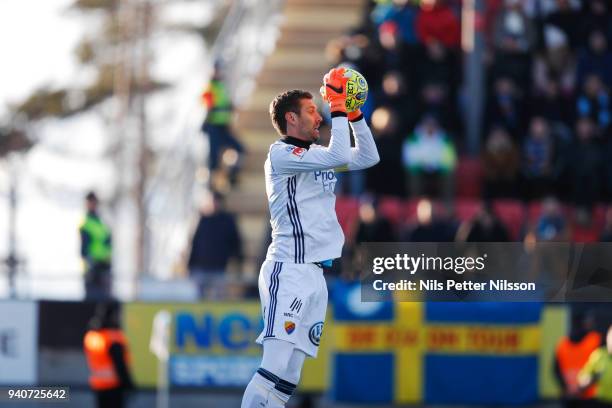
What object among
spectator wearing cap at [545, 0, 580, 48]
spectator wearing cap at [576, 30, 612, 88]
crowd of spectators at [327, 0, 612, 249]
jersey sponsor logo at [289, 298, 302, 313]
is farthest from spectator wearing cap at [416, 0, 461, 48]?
jersey sponsor logo at [289, 298, 302, 313]

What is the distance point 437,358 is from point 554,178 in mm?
3067

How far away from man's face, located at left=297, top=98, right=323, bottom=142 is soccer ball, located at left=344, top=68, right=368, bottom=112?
0.31 meters

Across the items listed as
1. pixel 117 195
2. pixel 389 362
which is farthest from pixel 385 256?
pixel 117 195

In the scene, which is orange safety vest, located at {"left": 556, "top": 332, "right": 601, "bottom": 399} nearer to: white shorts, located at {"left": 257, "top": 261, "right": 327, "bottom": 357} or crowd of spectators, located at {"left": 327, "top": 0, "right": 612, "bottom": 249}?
crowd of spectators, located at {"left": 327, "top": 0, "right": 612, "bottom": 249}

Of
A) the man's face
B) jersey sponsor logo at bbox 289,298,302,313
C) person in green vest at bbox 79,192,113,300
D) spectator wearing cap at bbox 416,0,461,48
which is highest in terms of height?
spectator wearing cap at bbox 416,0,461,48

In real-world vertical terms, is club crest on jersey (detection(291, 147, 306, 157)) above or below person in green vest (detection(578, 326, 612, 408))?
above

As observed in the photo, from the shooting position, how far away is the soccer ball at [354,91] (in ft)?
37.3

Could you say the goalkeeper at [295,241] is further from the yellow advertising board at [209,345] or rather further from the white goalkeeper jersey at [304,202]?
the yellow advertising board at [209,345]

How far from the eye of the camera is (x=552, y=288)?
13.6m

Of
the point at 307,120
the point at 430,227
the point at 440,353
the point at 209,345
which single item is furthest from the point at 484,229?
the point at 307,120

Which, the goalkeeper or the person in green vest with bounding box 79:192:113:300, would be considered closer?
the goalkeeper

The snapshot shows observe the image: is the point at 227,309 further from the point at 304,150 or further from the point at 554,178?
the point at 304,150

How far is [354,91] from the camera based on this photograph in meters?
11.4

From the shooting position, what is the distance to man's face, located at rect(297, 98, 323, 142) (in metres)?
11.7
